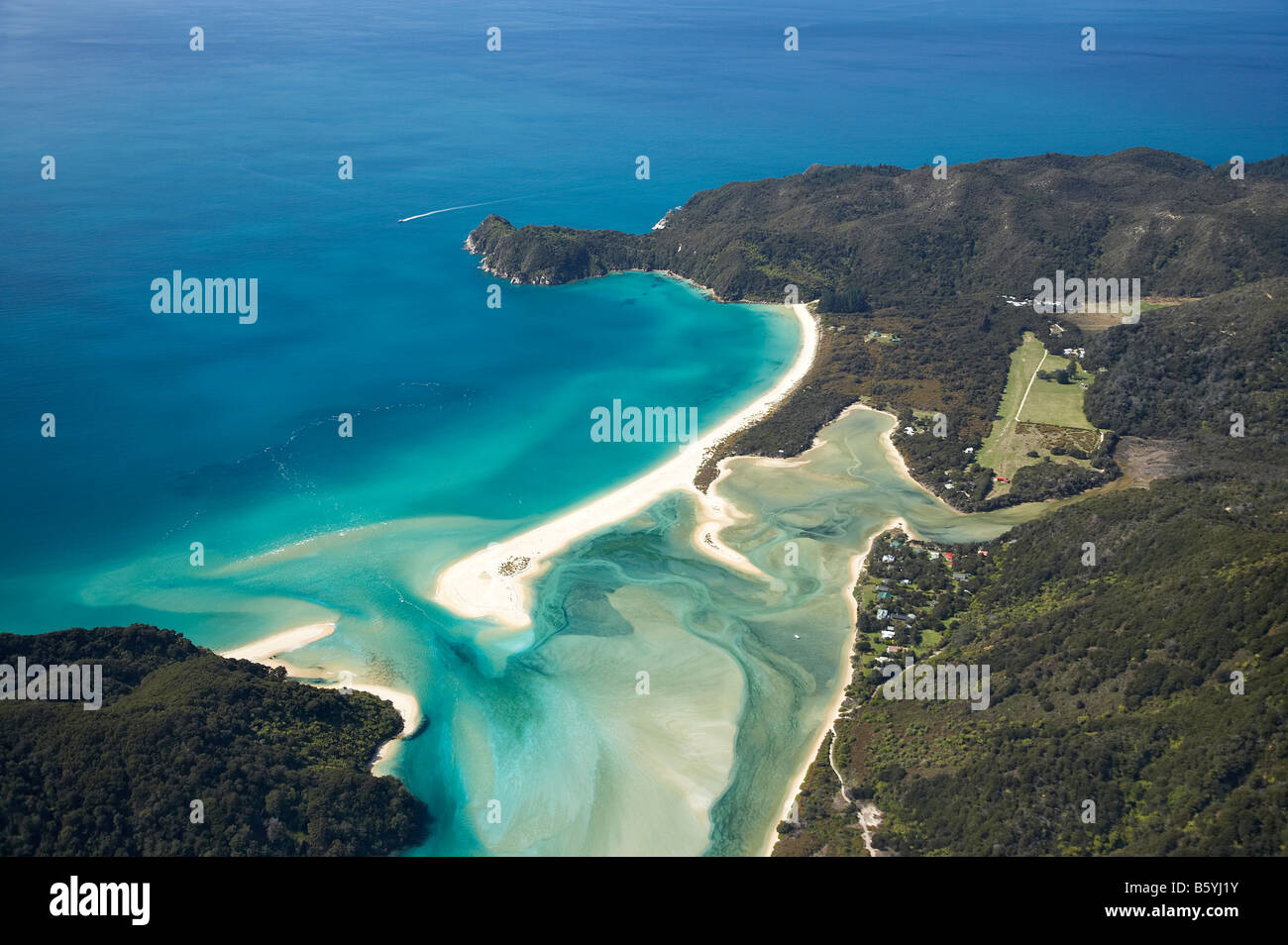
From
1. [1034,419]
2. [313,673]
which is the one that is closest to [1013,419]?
[1034,419]

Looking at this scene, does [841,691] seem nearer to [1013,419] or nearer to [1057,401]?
[1013,419]

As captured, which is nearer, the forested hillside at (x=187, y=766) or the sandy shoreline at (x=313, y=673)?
the forested hillside at (x=187, y=766)

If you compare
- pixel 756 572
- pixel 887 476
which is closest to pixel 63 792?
pixel 756 572

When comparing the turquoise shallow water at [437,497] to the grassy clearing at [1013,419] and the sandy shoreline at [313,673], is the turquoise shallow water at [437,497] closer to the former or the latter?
the sandy shoreline at [313,673]

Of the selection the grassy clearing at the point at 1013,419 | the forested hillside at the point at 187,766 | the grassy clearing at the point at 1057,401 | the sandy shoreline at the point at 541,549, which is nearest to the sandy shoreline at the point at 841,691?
the sandy shoreline at the point at 541,549

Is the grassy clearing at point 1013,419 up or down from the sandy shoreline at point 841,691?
up

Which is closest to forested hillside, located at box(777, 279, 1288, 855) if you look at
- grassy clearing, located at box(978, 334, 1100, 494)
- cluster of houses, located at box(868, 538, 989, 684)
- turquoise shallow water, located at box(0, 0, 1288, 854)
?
cluster of houses, located at box(868, 538, 989, 684)

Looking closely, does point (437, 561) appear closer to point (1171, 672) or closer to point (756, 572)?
point (756, 572)
